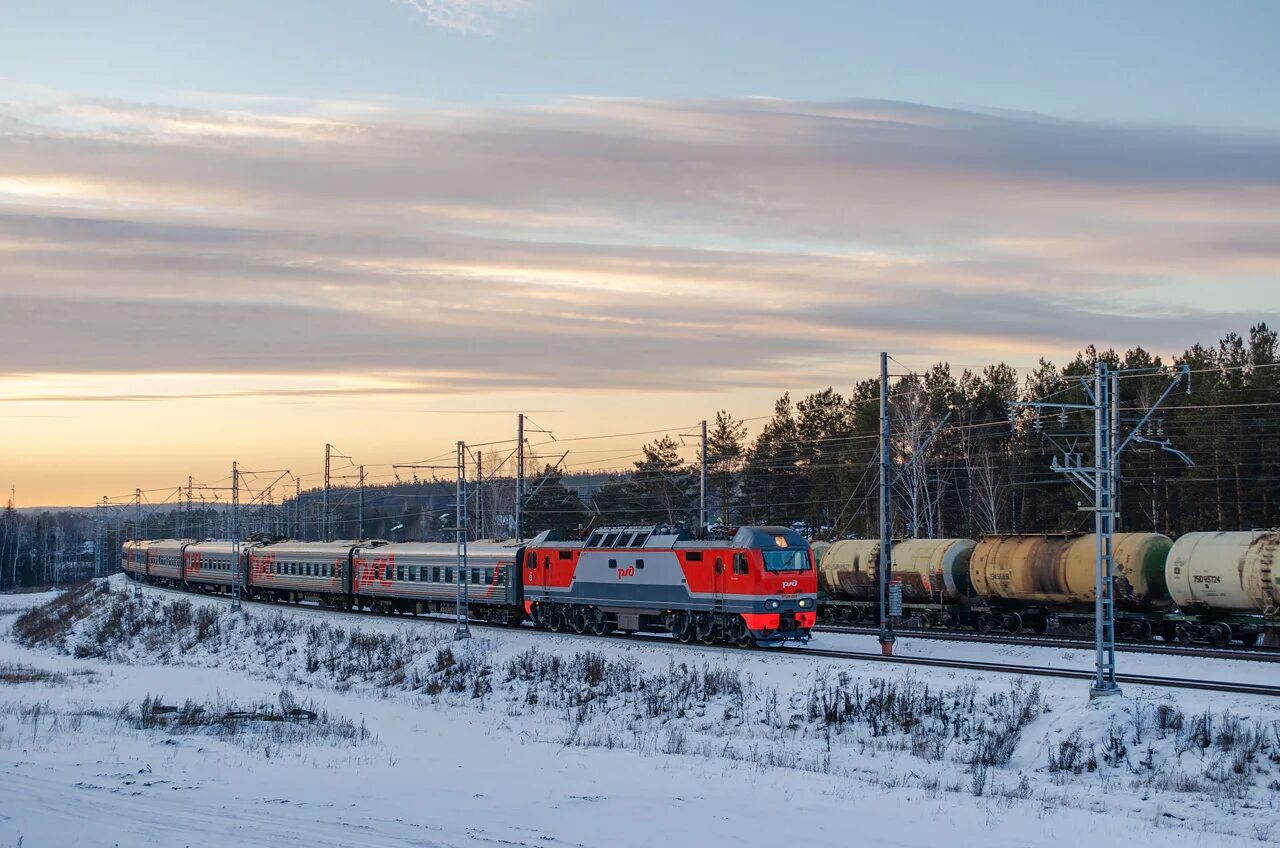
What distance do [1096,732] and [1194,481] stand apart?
43.9 metres

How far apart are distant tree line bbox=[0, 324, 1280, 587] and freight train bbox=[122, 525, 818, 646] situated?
7.96 m

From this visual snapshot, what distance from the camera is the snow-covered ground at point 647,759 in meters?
18.7

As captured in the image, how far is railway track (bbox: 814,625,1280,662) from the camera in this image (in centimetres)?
3516

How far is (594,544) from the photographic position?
46.2 meters

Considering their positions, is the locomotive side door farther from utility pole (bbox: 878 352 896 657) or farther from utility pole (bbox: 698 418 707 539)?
utility pole (bbox: 878 352 896 657)

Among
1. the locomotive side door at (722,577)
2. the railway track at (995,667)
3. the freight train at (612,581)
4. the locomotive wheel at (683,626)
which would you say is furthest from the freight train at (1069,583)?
the locomotive wheel at (683,626)

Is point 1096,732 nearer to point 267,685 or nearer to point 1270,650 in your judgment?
point 1270,650

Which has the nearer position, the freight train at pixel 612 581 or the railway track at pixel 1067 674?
the railway track at pixel 1067 674

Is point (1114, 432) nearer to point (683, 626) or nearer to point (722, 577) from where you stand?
point (722, 577)

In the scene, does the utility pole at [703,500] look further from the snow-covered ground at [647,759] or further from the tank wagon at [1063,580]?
A: the tank wagon at [1063,580]

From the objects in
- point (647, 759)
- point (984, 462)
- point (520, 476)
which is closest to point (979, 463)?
point (984, 462)

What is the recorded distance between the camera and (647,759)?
2664 cm

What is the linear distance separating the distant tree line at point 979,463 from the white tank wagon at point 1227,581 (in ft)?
43.4

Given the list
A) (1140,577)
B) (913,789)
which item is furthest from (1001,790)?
(1140,577)
